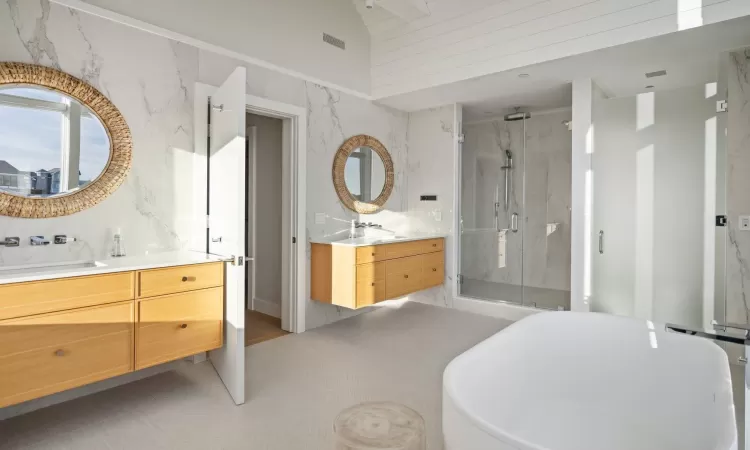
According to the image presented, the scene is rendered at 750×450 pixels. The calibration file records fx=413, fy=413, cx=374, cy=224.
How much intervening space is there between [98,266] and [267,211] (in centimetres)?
247

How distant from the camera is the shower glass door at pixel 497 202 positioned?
528 centimetres

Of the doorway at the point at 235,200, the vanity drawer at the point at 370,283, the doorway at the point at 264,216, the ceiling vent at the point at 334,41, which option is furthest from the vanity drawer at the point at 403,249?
the ceiling vent at the point at 334,41

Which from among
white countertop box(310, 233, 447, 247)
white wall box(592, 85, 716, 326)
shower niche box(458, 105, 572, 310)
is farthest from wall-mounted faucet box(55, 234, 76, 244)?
white wall box(592, 85, 716, 326)

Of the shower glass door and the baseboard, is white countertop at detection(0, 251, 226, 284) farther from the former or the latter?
the shower glass door

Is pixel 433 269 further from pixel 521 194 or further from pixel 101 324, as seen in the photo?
pixel 101 324

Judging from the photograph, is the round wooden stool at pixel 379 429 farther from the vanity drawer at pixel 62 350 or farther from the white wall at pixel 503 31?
the white wall at pixel 503 31

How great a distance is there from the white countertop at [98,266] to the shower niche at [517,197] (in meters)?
3.44

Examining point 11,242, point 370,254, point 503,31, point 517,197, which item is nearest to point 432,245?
point 370,254

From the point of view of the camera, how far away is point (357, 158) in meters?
4.51

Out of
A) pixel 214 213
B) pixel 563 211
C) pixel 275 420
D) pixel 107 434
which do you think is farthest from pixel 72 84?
pixel 563 211

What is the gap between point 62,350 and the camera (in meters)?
2.04

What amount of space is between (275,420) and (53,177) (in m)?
1.92

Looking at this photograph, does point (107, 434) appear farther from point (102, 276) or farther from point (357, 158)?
point (357, 158)

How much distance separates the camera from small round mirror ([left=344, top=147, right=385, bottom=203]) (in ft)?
14.6
